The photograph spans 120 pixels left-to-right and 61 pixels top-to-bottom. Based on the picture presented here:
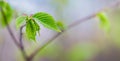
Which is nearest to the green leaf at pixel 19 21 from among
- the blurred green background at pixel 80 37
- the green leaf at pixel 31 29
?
the green leaf at pixel 31 29

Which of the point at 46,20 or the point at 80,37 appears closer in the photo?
the point at 46,20

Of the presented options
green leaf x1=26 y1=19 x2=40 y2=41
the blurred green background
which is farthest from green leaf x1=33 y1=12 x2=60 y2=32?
the blurred green background

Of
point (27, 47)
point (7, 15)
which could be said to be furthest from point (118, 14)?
point (7, 15)

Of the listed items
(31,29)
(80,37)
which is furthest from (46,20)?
(80,37)

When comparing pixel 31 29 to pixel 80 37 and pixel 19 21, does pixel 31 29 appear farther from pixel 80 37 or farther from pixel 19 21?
pixel 80 37

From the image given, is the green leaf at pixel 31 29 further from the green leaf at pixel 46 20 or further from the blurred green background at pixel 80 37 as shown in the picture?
the blurred green background at pixel 80 37

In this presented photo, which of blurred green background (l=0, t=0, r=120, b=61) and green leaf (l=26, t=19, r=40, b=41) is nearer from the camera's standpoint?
A: green leaf (l=26, t=19, r=40, b=41)

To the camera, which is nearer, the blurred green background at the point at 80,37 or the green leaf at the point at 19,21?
the green leaf at the point at 19,21

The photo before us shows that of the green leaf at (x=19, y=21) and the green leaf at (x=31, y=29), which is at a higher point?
the green leaf at (x=19, y=21)

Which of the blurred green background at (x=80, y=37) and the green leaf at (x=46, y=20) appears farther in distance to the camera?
the blurred green background at (x=80, y=37)

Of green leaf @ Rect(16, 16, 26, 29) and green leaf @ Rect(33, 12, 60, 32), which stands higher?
green leaf @ Rect(16, 16, 26, 29)

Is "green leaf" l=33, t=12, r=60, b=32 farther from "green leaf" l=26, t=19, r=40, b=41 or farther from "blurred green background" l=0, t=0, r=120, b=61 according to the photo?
"blurred green background" l=0, t=0, r=120, b=61

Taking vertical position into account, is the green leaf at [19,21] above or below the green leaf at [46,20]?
above
